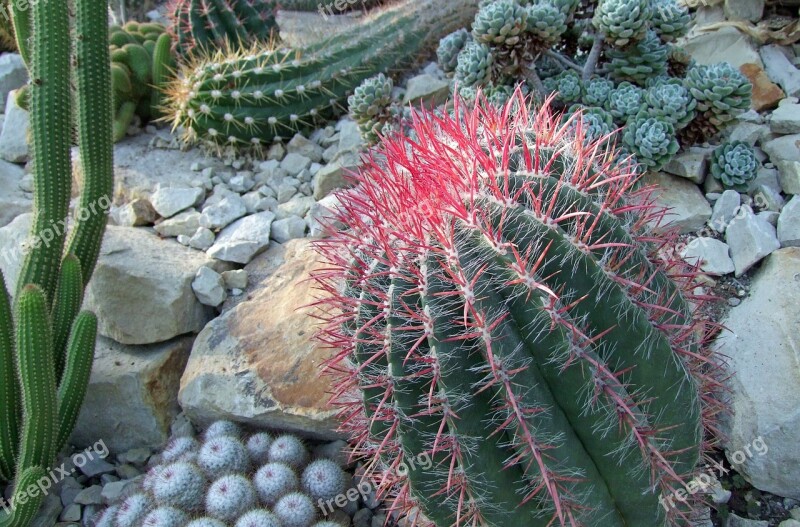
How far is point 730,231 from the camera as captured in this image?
8.22 feet

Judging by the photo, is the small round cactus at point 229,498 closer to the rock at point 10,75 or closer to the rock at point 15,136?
the rock at point 15,136

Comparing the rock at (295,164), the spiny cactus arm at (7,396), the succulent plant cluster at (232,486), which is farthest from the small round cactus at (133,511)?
the rock at (295,164)

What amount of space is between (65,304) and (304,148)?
4.82 feet

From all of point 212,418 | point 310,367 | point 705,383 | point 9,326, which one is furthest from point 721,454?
point 9,326

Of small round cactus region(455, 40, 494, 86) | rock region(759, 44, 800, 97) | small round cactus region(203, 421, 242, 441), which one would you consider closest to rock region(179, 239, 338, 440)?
small round cactus region(203, 421, 242, 441)

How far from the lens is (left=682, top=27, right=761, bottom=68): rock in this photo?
315 centimetres

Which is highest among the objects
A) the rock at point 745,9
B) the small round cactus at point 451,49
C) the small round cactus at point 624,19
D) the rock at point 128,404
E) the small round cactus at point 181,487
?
the small round cactus at point 624,19

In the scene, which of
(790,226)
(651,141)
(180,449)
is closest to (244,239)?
(180,449)

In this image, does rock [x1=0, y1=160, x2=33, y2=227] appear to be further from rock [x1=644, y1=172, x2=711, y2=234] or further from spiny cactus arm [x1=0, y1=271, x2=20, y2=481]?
rock [x1=644, y1=172, x2=711, y2=234]

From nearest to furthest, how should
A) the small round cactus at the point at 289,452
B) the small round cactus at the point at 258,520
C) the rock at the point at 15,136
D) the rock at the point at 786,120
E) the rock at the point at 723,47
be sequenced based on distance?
1. the small round cactus at the point at 258,520
2. the small round cactus at the point at 289,452
3. the rock at the point at 786,120
4. the rock at the point at 723,47
5. the rock at the point at 15,136

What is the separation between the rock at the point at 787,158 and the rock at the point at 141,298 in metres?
2.39

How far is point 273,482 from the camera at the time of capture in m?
2.14

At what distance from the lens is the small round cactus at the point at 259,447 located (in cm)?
231

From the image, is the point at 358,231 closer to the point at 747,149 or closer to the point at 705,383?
the point at 705,383
